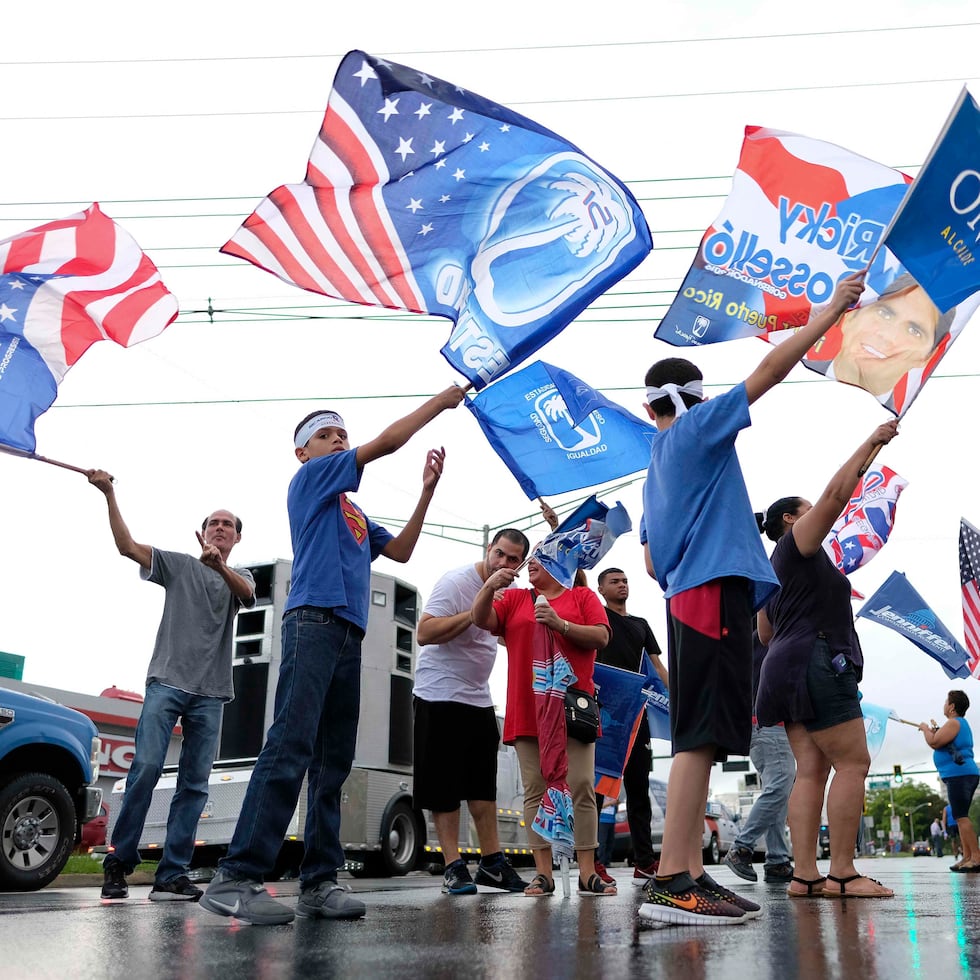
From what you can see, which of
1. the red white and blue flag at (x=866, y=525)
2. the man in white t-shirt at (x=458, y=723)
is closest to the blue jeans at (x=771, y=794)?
the man in white t-shirt at (x=458, y=723)

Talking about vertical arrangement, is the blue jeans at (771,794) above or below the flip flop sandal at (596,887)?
above

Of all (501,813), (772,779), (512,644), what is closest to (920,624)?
(772,779)

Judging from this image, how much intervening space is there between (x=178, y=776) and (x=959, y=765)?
7654 millimetres

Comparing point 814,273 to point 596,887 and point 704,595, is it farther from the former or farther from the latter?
point 596,887

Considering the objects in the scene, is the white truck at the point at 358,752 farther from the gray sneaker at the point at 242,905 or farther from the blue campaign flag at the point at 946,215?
the blue campaign flag at the point at 946,215


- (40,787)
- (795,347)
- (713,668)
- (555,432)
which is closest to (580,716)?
(555,432)

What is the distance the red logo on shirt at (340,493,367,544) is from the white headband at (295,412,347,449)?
36 cm

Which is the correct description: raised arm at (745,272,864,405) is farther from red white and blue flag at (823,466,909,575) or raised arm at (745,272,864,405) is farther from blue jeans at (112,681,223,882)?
red white and blue flag at (823,466,909,575)

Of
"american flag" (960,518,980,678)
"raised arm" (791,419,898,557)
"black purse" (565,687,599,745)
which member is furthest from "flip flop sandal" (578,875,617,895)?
→ "american flag" (960,518,980,678)

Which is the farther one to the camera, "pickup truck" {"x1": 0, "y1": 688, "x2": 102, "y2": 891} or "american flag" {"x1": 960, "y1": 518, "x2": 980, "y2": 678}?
"american flag" {"x1": 960, "y1": 518, "x2": 980, "y2": 678}

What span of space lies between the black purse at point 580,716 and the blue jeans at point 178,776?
2.14 m

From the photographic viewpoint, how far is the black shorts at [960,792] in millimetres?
10430

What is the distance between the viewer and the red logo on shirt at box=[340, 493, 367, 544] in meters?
4.68

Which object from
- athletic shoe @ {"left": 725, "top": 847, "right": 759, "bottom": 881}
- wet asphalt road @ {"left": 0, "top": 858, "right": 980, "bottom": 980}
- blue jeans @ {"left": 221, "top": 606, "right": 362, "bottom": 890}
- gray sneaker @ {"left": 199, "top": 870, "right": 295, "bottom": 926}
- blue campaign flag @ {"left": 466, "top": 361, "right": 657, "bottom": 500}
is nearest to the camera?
wet asphalt road @ {"left": 0, "top": 858, "right": 980, "bottom": 980}
